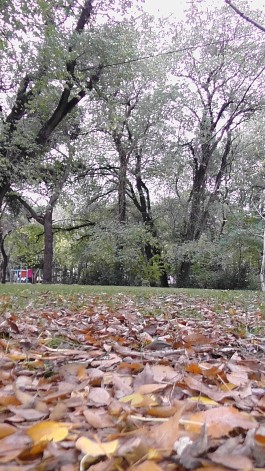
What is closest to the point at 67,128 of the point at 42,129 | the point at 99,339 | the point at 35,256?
the point at 42,129

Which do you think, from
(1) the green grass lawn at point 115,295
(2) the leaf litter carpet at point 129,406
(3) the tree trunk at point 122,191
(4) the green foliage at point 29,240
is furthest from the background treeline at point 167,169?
(2) the leaf litter carpet at point 129,406

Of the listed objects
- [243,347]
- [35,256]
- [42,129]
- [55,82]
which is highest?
[55,82]

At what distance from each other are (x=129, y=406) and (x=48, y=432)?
11.4 inches

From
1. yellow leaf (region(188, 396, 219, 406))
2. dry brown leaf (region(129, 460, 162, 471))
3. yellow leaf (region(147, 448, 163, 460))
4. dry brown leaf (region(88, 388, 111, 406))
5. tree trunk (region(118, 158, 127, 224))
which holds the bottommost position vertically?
yellow leaf (region(188, 396, 219, 406))

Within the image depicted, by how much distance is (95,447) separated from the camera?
91cm

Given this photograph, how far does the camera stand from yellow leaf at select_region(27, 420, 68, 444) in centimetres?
96

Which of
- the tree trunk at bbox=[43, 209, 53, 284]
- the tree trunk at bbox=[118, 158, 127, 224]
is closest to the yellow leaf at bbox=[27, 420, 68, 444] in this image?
the tree trunk at bbox=[43, 209, 53, 284]

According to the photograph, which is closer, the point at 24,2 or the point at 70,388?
the point at 70,388

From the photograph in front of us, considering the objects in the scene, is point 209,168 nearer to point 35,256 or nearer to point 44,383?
point 35,256

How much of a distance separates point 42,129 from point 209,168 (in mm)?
12576

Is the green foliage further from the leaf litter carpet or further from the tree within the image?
the leaf litter carpet

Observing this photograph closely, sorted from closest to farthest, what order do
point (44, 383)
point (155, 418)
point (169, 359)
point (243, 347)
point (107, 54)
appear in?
point (155, 418) < point (44, 383) < point (169, 359) < point (243, 347) < point (107, 54)

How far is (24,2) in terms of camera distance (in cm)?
761

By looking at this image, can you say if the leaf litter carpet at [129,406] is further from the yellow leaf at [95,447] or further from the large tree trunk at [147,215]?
the large tree trunk at [147,215]
